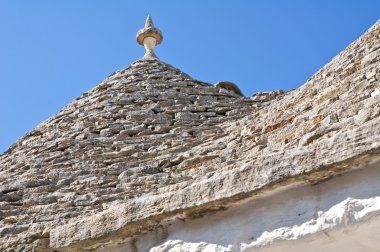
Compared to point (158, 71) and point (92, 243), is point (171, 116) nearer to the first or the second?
point (158, 71)

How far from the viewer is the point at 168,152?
15.3 ft

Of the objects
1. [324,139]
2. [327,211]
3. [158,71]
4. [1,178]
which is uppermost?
[158,71]

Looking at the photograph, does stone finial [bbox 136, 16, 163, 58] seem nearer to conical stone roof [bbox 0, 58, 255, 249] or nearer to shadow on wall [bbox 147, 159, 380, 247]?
conical stone roof [bbox 0, 58, 255, 249]

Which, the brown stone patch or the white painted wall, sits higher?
the brown stone patch

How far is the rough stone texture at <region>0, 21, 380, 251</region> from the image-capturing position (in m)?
3.12

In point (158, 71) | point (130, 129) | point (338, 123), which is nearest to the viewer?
point (338, 123)

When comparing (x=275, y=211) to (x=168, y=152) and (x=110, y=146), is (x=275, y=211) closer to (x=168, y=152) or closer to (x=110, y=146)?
(x=168, y=152)

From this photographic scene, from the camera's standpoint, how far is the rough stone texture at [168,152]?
312 cm

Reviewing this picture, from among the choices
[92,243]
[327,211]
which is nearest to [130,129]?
[92,243]

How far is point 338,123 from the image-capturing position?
329cm

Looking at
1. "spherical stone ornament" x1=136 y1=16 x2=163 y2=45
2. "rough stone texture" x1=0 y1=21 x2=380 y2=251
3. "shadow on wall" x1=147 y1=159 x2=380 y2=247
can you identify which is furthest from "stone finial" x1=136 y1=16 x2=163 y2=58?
"shadow on wall" x1=147 y1=159 x2=380 y2=247

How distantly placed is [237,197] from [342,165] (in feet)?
1.57

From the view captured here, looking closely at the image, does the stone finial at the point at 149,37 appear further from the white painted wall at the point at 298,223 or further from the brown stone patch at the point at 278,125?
the white painted wall at the point at 298,223

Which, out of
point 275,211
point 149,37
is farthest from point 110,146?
point 149,37
